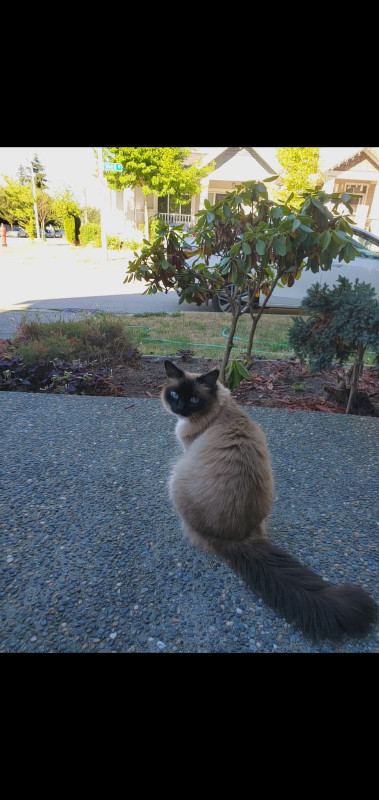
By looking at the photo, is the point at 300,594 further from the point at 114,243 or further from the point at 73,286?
the point at 114,243

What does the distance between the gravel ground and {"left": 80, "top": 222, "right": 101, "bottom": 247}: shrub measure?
21.4 metres

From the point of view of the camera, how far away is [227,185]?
2033cm

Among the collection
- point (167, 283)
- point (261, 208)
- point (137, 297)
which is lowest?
point (137, 297)

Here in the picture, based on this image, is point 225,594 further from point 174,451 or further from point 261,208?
point 261,208

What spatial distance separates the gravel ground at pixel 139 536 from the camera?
194 centimetres

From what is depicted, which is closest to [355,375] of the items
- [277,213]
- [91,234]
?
[277,213]

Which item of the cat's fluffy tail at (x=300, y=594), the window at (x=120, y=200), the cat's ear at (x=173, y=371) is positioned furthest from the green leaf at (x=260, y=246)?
the window at (x=120, y=200)

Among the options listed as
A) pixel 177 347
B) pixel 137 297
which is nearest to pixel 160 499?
pixel 177 347

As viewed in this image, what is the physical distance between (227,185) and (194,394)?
811 inches

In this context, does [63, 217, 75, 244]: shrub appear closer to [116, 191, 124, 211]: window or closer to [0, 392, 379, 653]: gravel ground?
[116, 191, 124, 211]: window

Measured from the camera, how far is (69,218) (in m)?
24.6

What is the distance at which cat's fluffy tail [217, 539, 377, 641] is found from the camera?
73.0 inches

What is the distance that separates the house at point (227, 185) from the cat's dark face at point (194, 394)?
16.2 m

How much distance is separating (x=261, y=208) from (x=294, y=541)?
3069 mm
